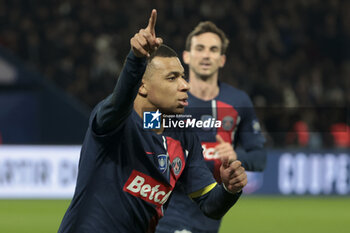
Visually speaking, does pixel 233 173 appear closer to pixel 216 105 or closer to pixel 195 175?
pixel 195 175

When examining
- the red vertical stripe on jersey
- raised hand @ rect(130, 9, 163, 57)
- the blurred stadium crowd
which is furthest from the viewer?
the blurred stadium crowd

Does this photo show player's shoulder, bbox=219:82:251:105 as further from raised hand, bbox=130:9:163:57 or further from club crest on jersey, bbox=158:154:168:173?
raised hand, bbox=130:9:163:57

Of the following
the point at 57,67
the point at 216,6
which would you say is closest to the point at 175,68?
the point at 57,67

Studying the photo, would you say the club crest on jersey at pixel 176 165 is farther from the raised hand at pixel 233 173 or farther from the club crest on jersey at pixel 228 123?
the club crest on jersey at pixel 228 123

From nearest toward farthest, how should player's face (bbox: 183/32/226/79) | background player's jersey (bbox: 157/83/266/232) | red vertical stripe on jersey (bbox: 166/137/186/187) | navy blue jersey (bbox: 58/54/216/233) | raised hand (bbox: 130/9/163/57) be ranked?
raised hand (bbox: 130/9/163/57), navy blue jersey (bbox: 58/54/216/233), red vertical stripe on jersey (bbox: 166/137/186/187), background player's jersey (bbox: 157/83/266/232), player's face (bbox: 183/32/226/79)

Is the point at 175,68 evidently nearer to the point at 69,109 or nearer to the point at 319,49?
the point at 69,109

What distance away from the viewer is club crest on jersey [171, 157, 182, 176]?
4.33 m

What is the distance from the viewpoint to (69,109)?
50.9 feet

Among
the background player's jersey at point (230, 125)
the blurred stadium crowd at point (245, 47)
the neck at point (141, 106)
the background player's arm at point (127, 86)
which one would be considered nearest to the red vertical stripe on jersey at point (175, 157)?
the neck at point (141, 106)

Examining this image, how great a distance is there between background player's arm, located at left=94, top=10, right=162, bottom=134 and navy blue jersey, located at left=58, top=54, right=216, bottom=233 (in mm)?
63

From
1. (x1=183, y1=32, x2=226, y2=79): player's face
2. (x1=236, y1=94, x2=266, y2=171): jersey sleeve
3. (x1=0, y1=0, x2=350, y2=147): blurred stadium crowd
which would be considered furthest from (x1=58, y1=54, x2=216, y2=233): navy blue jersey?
(x1=0, y1=0, x2=350, y2=147): blurred stadium crowd

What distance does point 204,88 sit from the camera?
6422 millimetres

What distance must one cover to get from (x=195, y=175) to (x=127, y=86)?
48.8 inches

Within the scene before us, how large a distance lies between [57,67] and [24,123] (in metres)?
1.81
